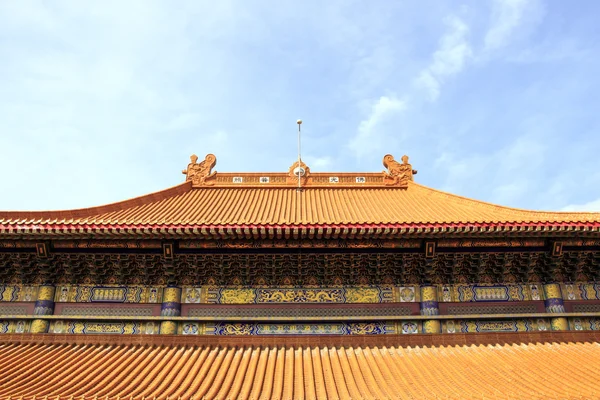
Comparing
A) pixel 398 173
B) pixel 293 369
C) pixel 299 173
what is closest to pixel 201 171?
pixel 299 173

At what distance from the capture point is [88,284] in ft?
31.9

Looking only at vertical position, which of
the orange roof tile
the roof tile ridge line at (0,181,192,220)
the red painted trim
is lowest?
the orange roof tile

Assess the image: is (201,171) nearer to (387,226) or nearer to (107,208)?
(107,208)

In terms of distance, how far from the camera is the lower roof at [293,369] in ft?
22.4

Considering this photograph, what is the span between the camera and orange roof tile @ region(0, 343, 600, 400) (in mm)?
6797

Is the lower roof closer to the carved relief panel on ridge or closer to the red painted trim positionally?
the red painted trim

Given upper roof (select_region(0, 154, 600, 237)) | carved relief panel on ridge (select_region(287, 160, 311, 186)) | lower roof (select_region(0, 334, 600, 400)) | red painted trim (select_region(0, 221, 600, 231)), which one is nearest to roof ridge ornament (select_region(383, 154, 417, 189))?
upper roof (select_region(0, 154, 600, 237))

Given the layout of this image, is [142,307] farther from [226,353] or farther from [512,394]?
[512,394]

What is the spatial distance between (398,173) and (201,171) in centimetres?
664

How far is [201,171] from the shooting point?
47.9 ft

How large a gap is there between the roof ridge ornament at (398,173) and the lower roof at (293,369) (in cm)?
655

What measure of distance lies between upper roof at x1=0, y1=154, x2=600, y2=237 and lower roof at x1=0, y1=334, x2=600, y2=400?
7.66 feet

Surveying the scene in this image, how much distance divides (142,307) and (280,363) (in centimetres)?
347

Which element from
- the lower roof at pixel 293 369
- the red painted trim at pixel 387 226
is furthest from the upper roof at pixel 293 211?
the lower roof at pixel 293 369
